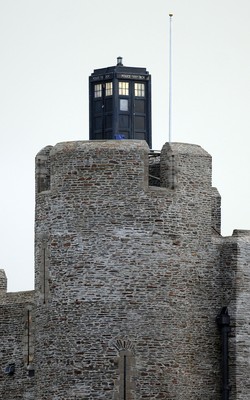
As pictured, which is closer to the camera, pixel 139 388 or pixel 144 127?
pixel 139 388

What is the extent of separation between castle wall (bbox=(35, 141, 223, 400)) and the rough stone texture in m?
0.03

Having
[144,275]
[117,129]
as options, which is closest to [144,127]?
[117,129]

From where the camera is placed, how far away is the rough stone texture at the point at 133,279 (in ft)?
269

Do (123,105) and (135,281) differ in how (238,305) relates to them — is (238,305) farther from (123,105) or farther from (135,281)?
(123,105)

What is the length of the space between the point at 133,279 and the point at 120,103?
730cm

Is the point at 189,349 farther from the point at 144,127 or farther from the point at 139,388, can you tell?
the point at 144,127

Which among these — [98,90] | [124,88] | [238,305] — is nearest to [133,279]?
[238,305]

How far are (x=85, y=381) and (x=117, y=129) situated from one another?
929 cm

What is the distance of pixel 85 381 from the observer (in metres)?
81.9

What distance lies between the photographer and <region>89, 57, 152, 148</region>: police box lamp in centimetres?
8662

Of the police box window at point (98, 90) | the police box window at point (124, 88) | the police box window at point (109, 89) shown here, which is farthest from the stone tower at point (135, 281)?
the police box window at point (98, 90)

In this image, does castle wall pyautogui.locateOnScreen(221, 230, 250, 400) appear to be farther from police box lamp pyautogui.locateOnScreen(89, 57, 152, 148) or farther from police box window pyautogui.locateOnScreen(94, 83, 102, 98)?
police box window pyautogui.locateOnScreen(94, 83, 102, 98)

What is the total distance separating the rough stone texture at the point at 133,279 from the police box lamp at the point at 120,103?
9.80ft

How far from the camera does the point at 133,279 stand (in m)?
82.1
